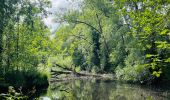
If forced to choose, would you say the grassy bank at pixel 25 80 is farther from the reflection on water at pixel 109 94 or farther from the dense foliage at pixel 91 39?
the reflection on water at pixel 109 94

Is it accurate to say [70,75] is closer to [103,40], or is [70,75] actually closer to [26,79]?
[103,40]

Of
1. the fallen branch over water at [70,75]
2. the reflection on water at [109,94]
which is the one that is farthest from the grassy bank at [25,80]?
the fallen branch over water at [70,75]

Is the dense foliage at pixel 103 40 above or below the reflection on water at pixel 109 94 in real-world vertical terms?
above

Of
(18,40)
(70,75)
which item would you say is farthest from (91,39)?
(18,40)

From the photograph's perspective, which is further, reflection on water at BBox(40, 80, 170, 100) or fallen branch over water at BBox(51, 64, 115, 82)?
fallen branch over water at BBox(51, 64, 115, 82)

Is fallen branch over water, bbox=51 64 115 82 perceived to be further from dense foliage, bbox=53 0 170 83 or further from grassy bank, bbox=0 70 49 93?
grassy bank, bbox=0 70 49 93

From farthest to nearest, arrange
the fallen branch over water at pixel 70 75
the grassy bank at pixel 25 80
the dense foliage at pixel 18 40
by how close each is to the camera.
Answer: the fallen branch over water at pixel 70 75 < the dense foliage at pixel 18 40 < the grassy bank at pixel 25 80

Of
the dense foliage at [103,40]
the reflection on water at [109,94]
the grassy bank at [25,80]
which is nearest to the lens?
the reflection on water at [109,94]

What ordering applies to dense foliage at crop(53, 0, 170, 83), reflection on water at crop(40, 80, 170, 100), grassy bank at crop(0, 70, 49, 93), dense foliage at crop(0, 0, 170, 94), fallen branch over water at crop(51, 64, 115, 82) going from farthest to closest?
fallen branch over water at crop(51, 64, 115, 82) < dense foliage at crop(53, 0, 170, 83) < grassy bank at crop(0, 70, 49, 93) < reflection on water at crop(40, 80, 170, 100) < dense foliage at crop(0, 0, 170, 94)

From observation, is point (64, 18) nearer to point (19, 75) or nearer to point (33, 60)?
point (33, 60)

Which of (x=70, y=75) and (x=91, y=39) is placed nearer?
(x=70, y=75)

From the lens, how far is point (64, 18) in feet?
133

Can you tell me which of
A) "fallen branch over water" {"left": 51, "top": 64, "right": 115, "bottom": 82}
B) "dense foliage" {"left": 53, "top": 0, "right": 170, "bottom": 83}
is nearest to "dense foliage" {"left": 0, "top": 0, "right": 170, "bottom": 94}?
"dense foliage" {"left": 53, "top": 0, "right": 170, "bottom": 83}

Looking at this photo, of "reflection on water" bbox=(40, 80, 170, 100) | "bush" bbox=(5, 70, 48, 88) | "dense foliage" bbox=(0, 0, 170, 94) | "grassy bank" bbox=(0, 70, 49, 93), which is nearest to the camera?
"dense foliage" bbox=(0, 0, 170, 94)
